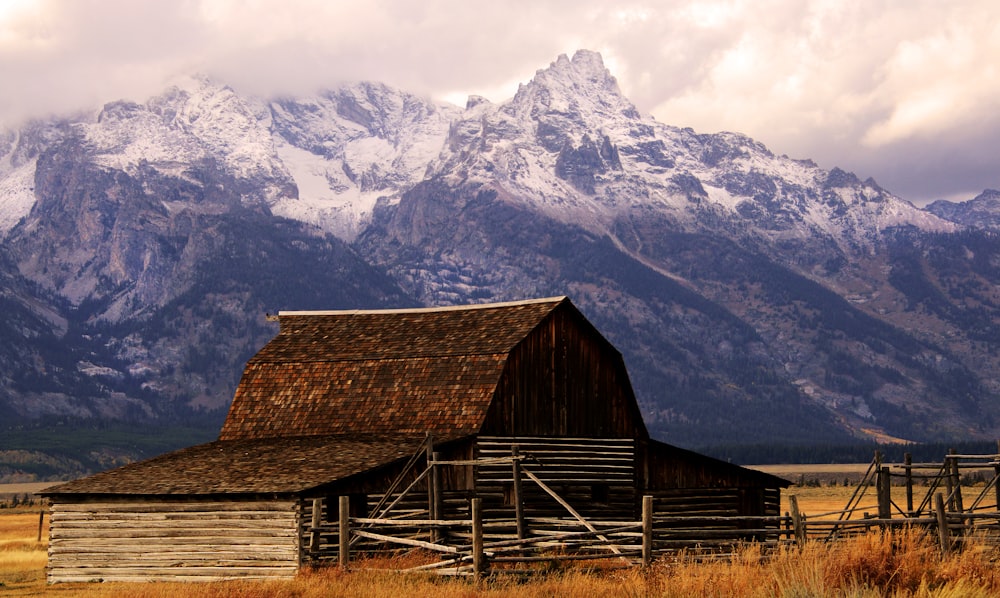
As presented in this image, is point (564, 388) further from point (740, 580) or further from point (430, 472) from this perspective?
point (740, 580)

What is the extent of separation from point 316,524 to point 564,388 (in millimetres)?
12077

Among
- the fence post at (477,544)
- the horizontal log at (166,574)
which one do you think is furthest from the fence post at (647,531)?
the horizontal log at (166,574)

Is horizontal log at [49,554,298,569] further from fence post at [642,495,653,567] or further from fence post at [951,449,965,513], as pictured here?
fence post at [951,449,965,513]

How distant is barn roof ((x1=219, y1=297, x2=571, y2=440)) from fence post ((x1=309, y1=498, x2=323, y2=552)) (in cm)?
701

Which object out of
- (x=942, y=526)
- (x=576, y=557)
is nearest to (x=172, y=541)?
(x=576, y=557)

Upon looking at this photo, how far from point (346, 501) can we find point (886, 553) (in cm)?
1385

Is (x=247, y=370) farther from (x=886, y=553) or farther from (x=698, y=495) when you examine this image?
(x=886, y=553)

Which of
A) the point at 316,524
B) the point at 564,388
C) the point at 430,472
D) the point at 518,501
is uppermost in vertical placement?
the point at 564,388

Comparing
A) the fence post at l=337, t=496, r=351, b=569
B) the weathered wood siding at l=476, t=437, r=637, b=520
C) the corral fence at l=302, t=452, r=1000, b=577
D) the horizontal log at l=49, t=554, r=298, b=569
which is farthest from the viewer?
the weathered wood siding at l=476, t=437, r=637, b=520

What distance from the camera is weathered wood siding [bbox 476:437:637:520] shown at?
4478 cm

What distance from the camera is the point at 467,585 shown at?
31.5 meters

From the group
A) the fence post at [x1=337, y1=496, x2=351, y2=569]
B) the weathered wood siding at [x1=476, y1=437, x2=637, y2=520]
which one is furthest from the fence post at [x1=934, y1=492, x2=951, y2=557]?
the fence post at [x1=337, y1=496, x2=351, y2=569]

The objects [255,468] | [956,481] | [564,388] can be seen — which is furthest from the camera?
[564,388]

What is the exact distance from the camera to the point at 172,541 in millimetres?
42031
